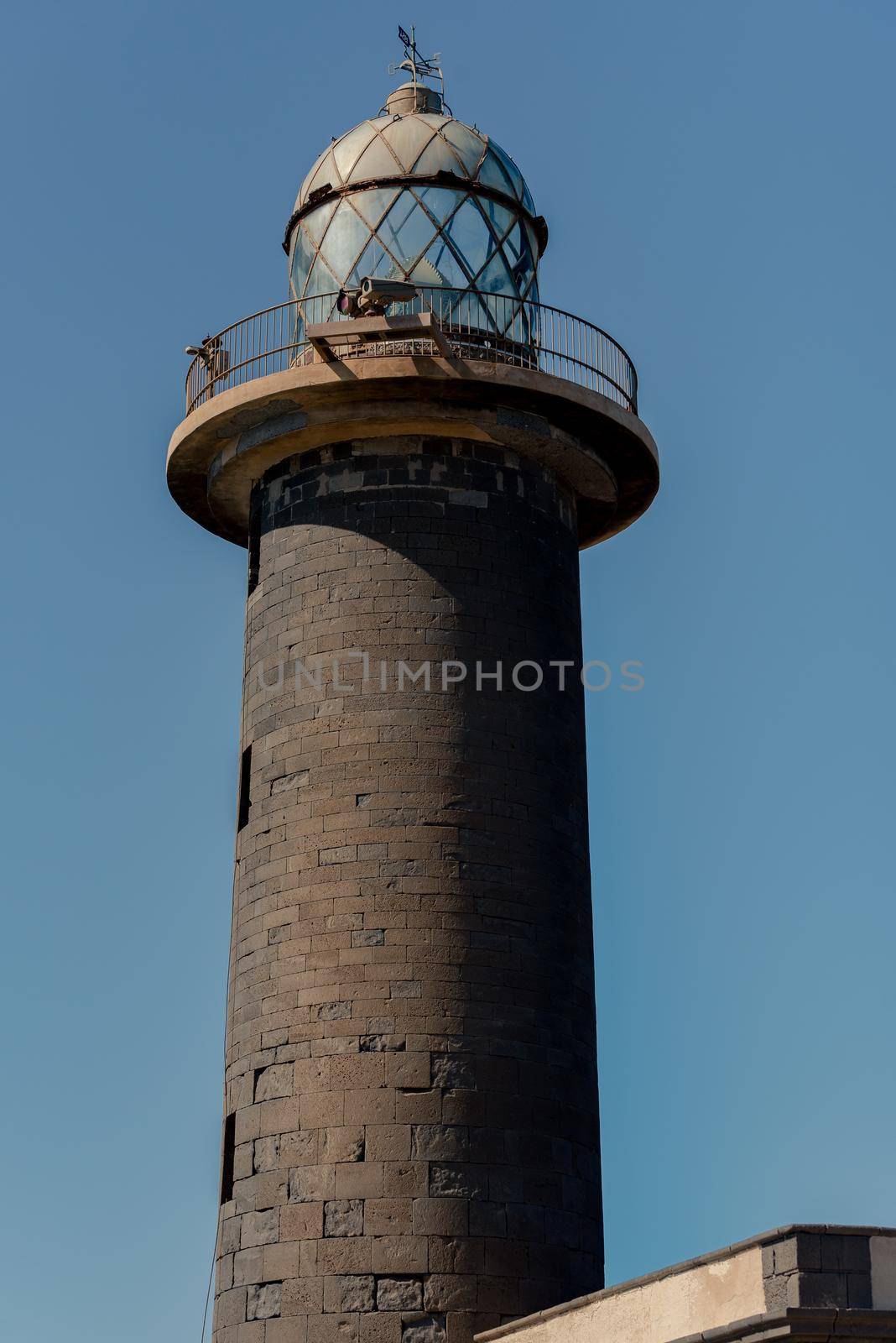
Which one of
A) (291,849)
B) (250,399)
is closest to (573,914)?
(291,849)

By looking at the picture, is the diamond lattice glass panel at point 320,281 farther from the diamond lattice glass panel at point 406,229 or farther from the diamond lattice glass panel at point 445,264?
the diamond lattice glass panel at point 445,264

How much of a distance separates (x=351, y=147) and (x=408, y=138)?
571mm

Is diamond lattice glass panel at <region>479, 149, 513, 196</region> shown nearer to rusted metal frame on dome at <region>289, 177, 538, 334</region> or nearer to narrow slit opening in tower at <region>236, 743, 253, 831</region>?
rusted metal frame on dome at <region>289, 177, 538, 334</region>

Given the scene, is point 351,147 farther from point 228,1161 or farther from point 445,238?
point 228,1161

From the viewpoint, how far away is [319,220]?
63.6ft

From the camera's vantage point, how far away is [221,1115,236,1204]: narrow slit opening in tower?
16484 millimetres

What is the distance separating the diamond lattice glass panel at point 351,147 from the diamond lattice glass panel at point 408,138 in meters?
0.19

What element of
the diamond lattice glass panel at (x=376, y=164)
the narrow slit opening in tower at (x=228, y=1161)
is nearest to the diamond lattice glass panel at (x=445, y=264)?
the diamond lattice glass panel at (x=376, y=164)

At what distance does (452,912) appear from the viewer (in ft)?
53.4

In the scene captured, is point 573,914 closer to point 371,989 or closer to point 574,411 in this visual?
point 371,989

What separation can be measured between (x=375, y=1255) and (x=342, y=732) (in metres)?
4.17

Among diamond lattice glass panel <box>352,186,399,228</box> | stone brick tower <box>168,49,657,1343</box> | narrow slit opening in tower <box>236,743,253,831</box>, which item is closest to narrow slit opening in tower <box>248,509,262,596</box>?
stone brick tower <box>168,49,657,1343</box>

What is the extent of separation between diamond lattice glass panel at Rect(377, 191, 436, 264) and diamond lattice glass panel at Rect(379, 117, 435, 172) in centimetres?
36

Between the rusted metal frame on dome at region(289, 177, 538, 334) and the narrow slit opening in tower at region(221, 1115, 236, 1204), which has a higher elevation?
the rusted metal frame on dome at region(289, 177, 538, 334)
